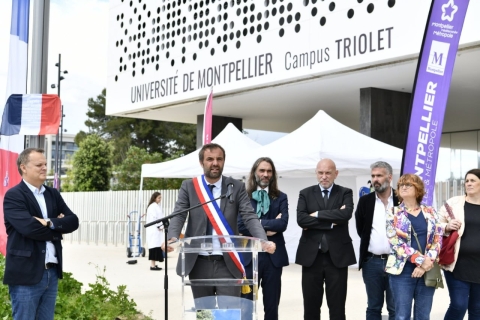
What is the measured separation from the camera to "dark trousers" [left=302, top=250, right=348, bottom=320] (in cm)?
651

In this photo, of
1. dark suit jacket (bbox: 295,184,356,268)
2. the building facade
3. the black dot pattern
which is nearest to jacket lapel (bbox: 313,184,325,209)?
dark suit jacket (bbox: 295,184,356,268)

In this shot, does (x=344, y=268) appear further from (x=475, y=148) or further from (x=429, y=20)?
(x=475, y=148)

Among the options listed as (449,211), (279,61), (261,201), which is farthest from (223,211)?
(279,61)

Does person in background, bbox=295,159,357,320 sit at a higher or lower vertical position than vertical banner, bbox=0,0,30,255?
lower

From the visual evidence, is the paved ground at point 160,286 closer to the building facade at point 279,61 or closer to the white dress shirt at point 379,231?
the white dress shirt at point 379,231

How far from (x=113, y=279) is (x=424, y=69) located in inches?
353

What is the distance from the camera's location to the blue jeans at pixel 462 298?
6.35m

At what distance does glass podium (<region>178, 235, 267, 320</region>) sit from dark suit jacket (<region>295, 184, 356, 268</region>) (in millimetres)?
1769

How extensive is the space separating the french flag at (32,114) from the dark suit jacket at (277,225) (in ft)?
7.75

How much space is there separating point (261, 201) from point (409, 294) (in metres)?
1.73

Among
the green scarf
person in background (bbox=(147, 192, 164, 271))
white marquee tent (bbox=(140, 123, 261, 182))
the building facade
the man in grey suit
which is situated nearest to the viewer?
the man in grey suit

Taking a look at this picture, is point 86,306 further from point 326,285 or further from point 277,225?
point 326,285

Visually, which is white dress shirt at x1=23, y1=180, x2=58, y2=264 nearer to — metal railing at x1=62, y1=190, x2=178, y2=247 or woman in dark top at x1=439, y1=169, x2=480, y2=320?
woman in dark top at x1=439, y1=169, x2=480, y2=320

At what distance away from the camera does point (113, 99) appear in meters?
22.0
